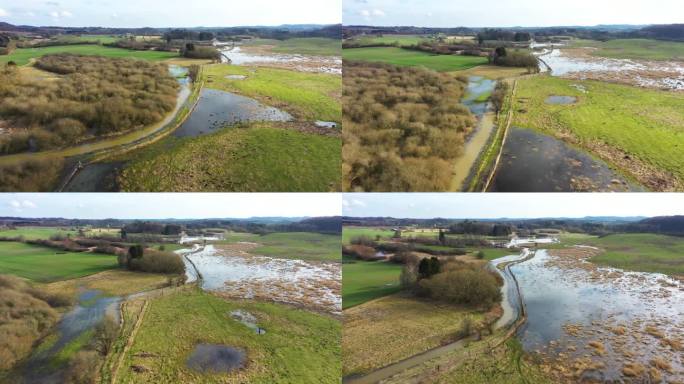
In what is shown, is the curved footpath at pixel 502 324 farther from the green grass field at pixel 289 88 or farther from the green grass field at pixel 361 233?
the green grass field at pixel 289 88

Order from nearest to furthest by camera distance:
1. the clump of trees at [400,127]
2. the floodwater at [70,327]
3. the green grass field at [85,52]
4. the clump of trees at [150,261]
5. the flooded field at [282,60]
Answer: the clump of trees at [400,127]
the floodwater at [70,327]
the clump of trees at [150,261]
the green grass field at [85,52]
the flooded field at [282,60]

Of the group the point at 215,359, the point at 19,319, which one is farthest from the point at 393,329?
the point at 19,319

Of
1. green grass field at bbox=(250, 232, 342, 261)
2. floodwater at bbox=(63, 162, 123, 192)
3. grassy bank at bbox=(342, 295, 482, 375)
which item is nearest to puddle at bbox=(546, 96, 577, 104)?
grassy bank at bbox=(342, 295, 482, 375)

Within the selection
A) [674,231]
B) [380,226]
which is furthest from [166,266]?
[674,231]

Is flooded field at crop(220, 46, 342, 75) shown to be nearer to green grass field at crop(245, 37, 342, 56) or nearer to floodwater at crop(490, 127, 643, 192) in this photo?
green grass field at crop(245, 37, 342, 56)

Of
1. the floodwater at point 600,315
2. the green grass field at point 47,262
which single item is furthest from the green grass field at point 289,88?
the floodwater at point 600,315

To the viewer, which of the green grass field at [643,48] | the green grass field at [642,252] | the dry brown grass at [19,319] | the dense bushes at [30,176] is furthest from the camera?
the green grass field at [643,48]

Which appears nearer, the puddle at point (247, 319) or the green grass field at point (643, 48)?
the puddle at point (247, 319)

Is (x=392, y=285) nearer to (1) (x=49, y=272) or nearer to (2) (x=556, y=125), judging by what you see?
(2) (x=556, y=125)
